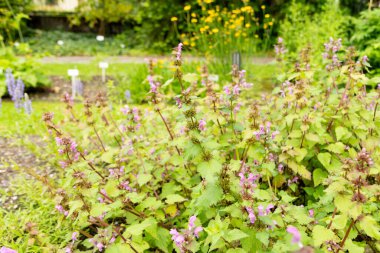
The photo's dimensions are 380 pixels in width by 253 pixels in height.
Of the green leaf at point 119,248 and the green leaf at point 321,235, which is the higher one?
the green leaf at point 321,235

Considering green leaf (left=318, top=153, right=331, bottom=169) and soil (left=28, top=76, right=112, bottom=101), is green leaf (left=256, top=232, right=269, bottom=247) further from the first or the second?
soil (left=28, top=76, right=112, bottom=101)

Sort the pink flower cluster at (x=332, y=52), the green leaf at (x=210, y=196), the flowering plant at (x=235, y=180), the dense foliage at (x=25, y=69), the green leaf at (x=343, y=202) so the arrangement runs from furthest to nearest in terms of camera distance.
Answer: the dense foliage at (x=25, y=69) < the pink flower cluster at (x=332, y=52) < the green leaf at (x=210, y=196) < the flowering plant at (x=235, y=180) < the green leaf at (x=343, y=202)

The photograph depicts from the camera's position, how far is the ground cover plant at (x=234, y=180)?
168 cm

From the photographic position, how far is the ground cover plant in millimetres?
1682

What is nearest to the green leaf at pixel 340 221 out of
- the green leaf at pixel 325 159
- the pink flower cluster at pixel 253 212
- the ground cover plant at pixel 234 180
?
the ground cover plant at pixel 234 180

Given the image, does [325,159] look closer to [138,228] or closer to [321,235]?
[321,235]

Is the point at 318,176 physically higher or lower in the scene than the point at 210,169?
lower

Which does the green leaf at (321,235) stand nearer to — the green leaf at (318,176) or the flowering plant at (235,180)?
the flowering plant at (235,180)

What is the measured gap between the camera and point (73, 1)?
72.3 feet

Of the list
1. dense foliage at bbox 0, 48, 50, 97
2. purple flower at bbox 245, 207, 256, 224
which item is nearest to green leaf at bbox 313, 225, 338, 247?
purple flower at bbox 245, 207, 256, 224

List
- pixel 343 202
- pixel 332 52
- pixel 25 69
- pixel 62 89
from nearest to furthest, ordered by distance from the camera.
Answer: pixel 343 202 → pixel 332 52 → pixel 25 69 → pixel 62 89

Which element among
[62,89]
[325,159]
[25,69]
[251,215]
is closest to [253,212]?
[251,215]

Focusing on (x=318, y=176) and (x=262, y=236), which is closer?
(x=262, y=236)

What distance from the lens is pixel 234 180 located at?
6.26 feet
